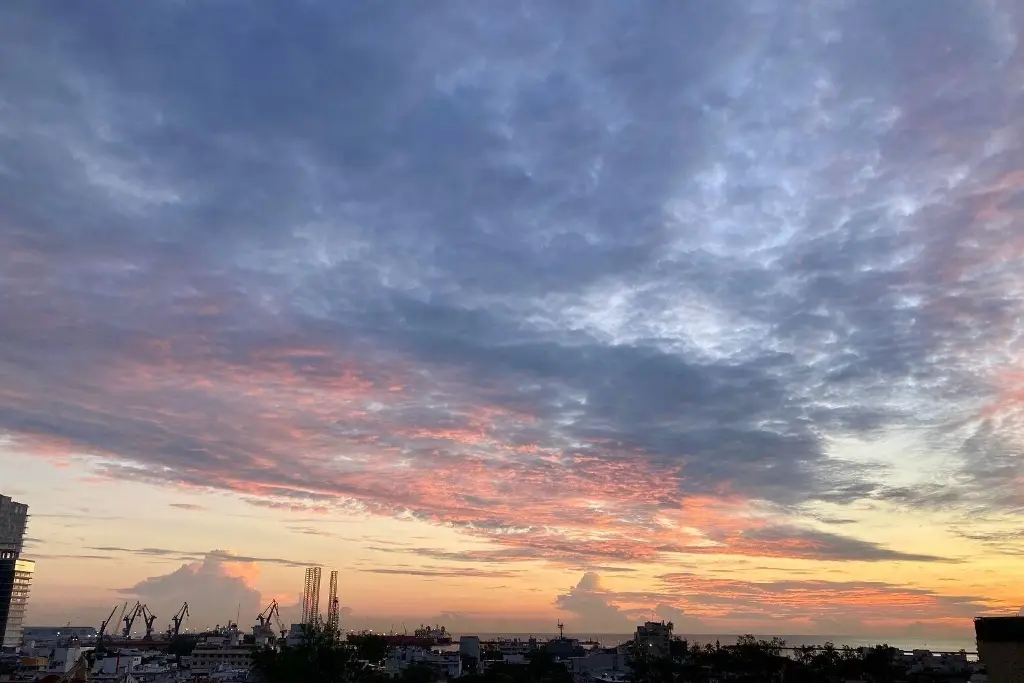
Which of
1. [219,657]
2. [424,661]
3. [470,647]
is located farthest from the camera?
[470,647]

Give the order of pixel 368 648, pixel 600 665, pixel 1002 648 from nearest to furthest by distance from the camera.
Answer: pixel 1002 648
pixel 368 648
pixel 600 665

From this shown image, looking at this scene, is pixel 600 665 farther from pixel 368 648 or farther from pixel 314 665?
pixel 314 665

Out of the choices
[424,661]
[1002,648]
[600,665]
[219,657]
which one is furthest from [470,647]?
[1002,648]

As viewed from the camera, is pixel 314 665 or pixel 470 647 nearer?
pixel 314 665

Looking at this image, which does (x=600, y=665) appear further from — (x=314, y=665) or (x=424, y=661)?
(x=314, y=665)

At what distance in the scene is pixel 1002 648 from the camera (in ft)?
62.8

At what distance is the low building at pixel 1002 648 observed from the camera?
1881cm

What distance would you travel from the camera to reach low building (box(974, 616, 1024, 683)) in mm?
18812

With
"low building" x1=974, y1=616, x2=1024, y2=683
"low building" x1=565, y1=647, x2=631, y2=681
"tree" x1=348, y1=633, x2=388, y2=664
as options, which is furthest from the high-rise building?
"low building" x1=974, y1=616, x2=1024, y2=683

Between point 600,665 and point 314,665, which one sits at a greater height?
point 314,665

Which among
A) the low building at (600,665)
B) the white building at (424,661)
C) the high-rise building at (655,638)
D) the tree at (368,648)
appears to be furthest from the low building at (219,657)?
the high-rise building at (655,638)

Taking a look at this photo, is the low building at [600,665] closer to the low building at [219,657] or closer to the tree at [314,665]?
the tree at [314,665]

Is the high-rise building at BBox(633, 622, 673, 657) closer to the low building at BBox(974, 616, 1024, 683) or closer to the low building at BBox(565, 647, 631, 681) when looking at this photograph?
the low building at BBox(565, 647, 631, 681)

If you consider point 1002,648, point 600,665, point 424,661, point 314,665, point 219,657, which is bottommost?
point 600,665
